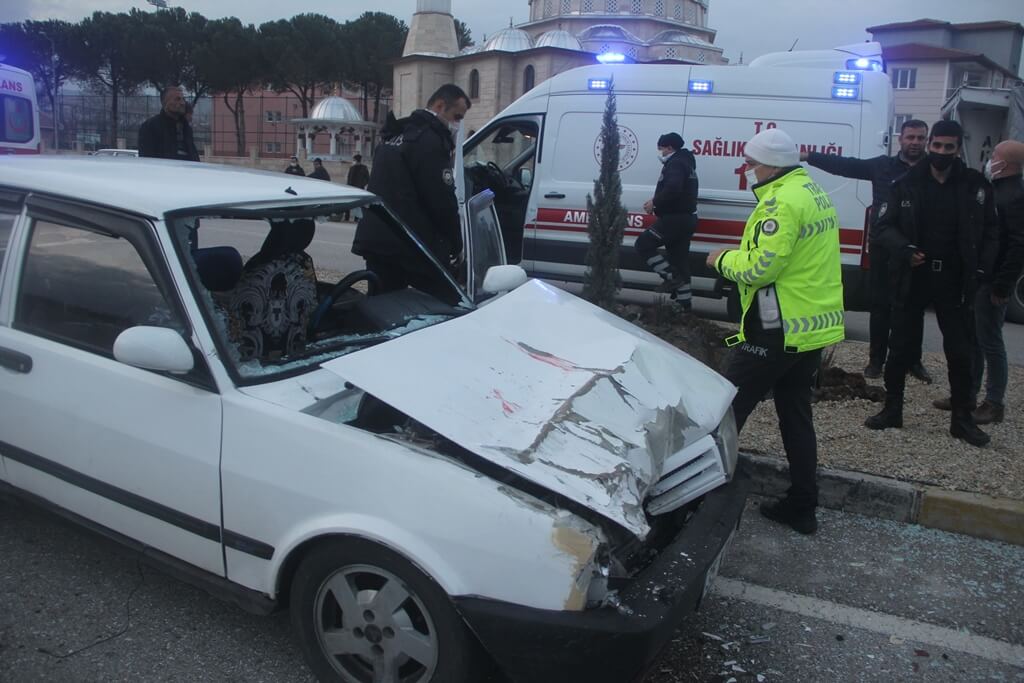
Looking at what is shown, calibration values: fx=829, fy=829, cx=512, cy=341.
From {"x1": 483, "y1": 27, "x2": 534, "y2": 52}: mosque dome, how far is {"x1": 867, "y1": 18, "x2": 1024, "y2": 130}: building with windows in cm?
2158

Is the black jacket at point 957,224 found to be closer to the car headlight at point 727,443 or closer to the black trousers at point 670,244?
the car headlight at point 727,443

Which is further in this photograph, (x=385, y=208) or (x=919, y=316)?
(x=919, y=316)

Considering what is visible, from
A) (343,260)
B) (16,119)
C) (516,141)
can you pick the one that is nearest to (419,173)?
(516,141)

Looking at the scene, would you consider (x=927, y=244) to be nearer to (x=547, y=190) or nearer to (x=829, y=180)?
(x=829, y=180)

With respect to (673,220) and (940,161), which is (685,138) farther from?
(940,161)

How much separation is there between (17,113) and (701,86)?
428 inches

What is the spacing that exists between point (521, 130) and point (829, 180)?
121 inches

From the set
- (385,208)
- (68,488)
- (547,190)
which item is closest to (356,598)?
(68,488)

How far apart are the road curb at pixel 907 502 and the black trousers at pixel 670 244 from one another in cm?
377

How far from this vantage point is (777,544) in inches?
149

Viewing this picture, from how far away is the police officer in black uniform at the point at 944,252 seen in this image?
14.9ft

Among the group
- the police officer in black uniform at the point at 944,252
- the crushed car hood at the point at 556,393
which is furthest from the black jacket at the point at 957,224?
the crushed car hood at the point at 556,393

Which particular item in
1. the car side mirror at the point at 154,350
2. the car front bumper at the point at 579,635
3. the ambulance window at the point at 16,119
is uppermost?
the ambulance window at the point at 16,119

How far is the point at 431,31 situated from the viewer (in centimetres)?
5300
